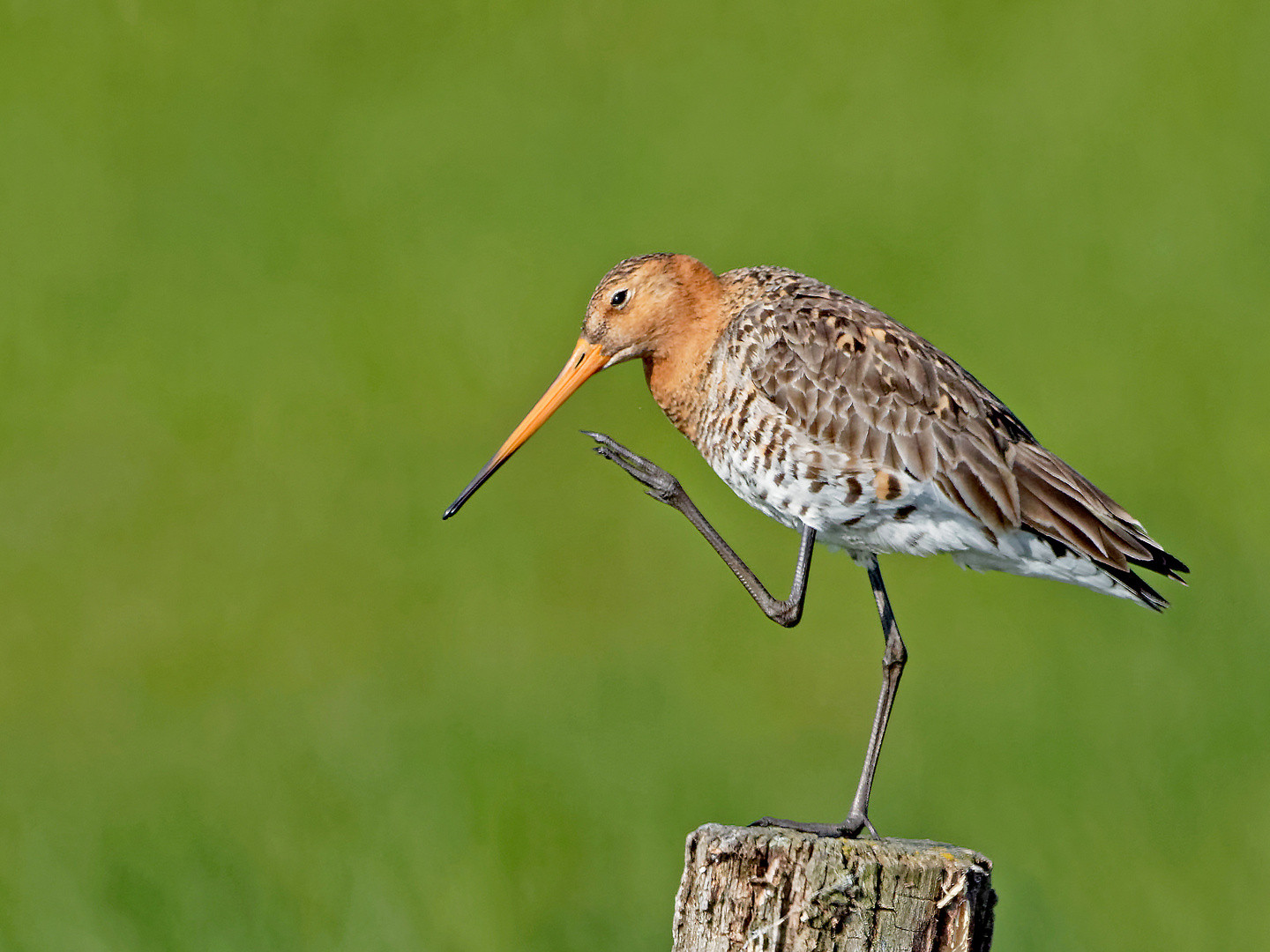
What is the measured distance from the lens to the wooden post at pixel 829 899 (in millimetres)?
6191

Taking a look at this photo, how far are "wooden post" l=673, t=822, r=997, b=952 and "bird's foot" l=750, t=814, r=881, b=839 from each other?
1.91 feet

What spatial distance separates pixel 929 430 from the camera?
27.0 ft

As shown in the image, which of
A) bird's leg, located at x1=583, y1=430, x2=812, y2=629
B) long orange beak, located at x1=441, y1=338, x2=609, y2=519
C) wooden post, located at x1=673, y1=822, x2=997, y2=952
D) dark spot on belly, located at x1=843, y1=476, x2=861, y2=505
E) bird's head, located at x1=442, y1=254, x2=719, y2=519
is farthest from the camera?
long orange beak, located at x1=441, y1=338, x2=609, y2=519

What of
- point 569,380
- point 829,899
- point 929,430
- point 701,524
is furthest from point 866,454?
point 829,899

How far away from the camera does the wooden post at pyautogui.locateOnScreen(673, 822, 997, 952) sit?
619cm

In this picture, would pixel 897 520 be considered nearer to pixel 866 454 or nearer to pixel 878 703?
pixel 866 454

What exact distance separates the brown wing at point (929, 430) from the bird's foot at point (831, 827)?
Result: 145 cm

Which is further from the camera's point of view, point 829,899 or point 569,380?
point 569,380

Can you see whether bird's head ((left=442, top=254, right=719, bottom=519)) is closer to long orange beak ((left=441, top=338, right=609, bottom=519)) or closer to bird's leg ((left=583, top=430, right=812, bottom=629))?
long orange beak ((left=441, top=338, right=609, bottom=519))

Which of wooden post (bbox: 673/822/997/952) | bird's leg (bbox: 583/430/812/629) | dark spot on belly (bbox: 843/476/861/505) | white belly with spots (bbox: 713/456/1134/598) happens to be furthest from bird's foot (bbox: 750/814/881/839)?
dark spot on belly (bbox: 843/476/861/505)

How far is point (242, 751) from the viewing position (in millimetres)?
13375

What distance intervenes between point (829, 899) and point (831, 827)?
4.84 ft

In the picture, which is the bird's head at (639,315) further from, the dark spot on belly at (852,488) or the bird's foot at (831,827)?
the bird's foot at (831,827)

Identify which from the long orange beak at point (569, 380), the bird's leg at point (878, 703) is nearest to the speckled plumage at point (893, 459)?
the bird's leg at point (878, 703)
